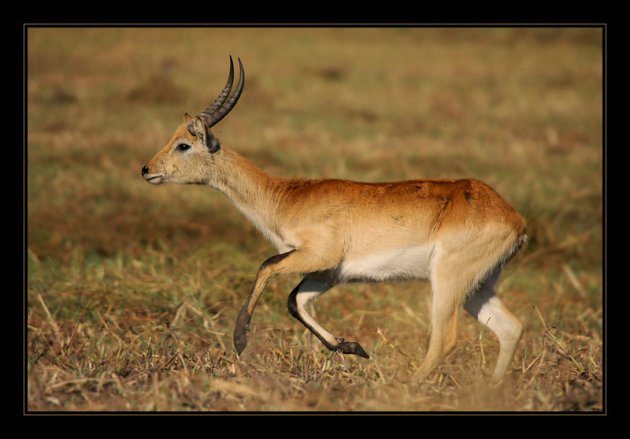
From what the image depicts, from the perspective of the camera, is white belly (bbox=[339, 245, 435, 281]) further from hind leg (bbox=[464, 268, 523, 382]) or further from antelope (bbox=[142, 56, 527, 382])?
hind leg (bbox=[464, 268, 523, 382])

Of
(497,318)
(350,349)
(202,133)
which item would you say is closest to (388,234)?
(350,349)

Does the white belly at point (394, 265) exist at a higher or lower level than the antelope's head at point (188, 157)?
lower

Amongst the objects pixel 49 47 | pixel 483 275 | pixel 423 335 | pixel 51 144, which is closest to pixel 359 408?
pixel 483 275

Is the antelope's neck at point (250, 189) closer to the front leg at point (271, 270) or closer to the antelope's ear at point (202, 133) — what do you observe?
the antelope's ear at point (202, 133)

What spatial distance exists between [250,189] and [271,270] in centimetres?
100

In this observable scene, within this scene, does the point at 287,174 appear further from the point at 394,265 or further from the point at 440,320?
the point at 440,320

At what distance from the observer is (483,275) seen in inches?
309

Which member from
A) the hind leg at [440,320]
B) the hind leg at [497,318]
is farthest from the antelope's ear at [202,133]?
the hind leg at [497,318]

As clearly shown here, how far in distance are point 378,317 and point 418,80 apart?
14265 mm

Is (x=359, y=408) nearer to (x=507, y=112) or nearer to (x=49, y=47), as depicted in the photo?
(x=507, y=112)

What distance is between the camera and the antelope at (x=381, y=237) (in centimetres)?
777

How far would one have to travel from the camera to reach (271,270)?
307 inches

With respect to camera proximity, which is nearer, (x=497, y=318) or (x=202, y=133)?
(x=497, y=318)

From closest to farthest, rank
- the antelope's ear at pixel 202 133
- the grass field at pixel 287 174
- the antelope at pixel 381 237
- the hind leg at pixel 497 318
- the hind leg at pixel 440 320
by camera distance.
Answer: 1. the grass field at pixel 287 174
2. the hind leg at pixel 440 320
3. the antelope at pixel 381 237
4. the hind leg at pixel 497 318
5. the antelope's ear at pixel 202 133
